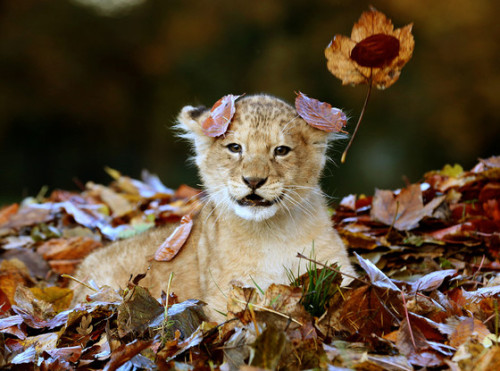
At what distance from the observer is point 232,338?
204 cm

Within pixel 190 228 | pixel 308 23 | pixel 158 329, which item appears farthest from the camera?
pixel 308 23

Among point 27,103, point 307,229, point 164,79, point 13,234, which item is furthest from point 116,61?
point 307,229

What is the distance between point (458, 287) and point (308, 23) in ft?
23.6

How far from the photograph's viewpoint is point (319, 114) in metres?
2.93

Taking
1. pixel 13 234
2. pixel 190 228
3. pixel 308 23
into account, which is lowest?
pixel 13 234

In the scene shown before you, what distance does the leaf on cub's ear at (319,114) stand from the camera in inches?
114

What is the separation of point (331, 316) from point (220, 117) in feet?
4.28

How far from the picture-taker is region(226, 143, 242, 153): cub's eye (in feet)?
10.1

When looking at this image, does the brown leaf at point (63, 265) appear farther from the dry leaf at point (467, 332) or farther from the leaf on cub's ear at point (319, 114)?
the dry leaf at point (467, 332)

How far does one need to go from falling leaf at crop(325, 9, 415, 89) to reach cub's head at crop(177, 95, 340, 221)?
512mm

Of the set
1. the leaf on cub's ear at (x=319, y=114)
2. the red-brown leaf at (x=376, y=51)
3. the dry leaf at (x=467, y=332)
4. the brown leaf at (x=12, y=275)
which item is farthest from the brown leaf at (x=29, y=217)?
the dry leaf at (x=467, y=332)

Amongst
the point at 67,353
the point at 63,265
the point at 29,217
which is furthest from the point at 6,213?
the point at 67,353

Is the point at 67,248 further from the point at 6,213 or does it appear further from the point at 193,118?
the point at 193,118

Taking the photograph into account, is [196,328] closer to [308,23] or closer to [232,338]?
[232,338]
